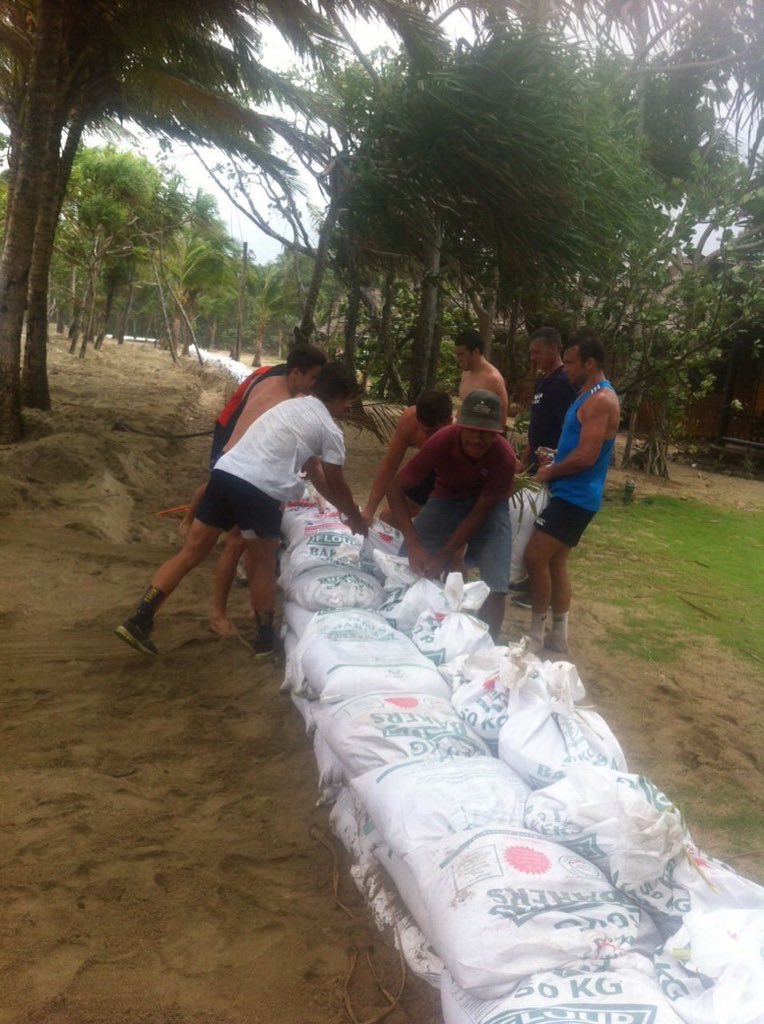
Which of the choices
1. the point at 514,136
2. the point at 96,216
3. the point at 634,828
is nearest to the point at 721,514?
the point at 514,136

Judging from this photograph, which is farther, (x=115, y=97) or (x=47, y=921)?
(x=115, y=97)

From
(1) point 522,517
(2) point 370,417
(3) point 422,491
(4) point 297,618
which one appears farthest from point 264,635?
(2) point 370,417

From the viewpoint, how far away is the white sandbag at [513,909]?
5.22 ft

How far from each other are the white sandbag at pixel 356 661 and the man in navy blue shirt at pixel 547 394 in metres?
2.11

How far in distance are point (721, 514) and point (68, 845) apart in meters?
8.85

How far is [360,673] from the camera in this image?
105 inches

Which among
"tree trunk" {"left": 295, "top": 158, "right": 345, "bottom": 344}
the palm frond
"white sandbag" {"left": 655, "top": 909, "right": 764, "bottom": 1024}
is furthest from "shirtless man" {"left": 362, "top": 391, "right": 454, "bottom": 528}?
"tree trunk" {"left": 295, "top": 158, "right": 345, "bottom": 344}

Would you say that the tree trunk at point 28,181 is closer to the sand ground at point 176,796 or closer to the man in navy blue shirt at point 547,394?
the sand ground at point 176,796

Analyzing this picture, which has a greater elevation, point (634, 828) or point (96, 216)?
point (96, 216)

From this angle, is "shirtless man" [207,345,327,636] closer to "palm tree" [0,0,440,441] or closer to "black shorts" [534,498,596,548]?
"black shorts" [534,498,596,548]

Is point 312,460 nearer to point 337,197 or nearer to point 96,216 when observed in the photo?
point 337,197

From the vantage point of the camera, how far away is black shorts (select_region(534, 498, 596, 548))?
4.07 m

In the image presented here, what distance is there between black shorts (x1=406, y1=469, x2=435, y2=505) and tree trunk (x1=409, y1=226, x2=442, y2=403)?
514cm

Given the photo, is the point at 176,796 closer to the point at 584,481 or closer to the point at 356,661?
the point at 356,661
